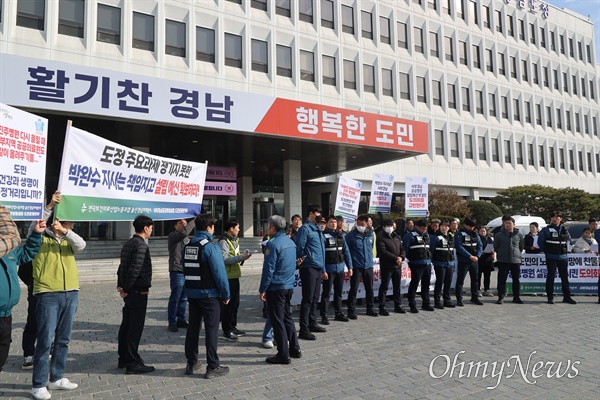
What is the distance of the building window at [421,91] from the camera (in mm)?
30578

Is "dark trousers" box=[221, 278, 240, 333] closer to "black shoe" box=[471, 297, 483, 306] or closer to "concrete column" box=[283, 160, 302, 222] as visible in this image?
"black shoe" box=[471, 297, 483, 306]

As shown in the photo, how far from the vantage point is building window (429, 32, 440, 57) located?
A: 3141 cm

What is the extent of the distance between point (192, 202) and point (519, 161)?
122 feet

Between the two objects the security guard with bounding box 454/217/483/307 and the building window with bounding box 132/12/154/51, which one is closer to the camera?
the security guard with bounding box 454/217/483/307

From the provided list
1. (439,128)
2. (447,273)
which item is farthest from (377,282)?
(439,128)

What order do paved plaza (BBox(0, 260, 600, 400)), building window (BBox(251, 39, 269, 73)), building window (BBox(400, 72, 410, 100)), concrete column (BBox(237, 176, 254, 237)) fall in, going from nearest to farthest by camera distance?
paved plaza (BBox(0, 260, 600, 400)) → building window (BBox(251, 39, 269, 73)) → concrete column (BBox(237, 176, 254, 237)) → building window (BBox(400, 72, 410, 100))

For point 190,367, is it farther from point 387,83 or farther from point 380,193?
point 387,83

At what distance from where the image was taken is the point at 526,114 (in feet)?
121

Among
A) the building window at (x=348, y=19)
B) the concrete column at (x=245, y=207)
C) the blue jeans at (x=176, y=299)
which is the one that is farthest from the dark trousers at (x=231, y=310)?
the building window at (x=348, y=19)

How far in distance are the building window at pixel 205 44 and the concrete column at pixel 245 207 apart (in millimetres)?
8310

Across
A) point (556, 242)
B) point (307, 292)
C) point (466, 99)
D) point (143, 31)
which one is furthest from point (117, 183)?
point (466, 99)

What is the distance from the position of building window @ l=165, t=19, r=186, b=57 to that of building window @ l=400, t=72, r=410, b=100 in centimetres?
1647

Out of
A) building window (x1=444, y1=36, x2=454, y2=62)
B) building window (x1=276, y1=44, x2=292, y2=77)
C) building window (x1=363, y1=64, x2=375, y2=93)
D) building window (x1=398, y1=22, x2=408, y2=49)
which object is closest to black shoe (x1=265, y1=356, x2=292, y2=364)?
building window (x1=276, y1=44, x2=292, y2=77)

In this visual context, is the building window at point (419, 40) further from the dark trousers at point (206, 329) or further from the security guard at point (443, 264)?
the dark trousers at point (206, 329)
